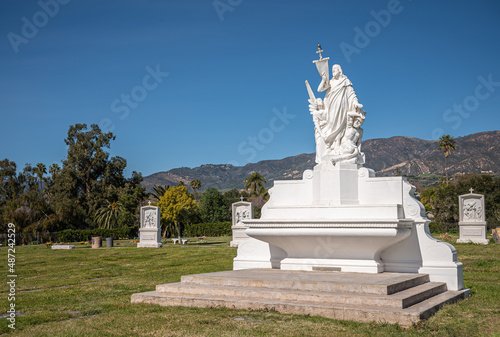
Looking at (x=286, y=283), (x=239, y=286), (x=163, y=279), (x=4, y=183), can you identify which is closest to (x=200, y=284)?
(x=239, y=286)

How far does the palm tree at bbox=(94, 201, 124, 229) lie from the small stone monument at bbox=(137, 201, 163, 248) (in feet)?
70.0

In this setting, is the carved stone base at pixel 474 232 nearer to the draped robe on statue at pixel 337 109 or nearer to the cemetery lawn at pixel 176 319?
the cemetery lawn at pixel 176 319

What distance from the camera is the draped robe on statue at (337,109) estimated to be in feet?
29.7

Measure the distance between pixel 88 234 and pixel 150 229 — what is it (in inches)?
544

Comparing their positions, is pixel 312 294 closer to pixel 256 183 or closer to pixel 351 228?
pixel 351 228

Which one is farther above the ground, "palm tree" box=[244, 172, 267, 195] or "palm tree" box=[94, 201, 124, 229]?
"palm tree" box=[244, 172, 267, 195]

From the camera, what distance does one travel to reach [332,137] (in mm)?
9117

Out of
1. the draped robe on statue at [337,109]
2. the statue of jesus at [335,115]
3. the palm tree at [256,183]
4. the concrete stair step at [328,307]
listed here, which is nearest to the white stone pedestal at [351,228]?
the statue of jesus at [335,115]

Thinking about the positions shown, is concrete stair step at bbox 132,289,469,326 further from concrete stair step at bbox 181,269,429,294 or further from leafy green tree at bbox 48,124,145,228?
leafy green tree at bbox 48,124,145,228

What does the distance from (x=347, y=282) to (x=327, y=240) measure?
59.6 inches

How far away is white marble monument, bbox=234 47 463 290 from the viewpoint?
308 inches

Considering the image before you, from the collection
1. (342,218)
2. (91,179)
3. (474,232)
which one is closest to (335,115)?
(342,218)

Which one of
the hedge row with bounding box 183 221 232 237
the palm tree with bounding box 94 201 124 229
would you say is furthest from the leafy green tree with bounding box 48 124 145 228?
the hedge row with bounding box 183 221 232 237

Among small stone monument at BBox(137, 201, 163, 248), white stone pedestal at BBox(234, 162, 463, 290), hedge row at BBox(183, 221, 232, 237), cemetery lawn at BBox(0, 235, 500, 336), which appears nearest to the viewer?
cemetery lawn at BBox(0, 235, 500, 336)
